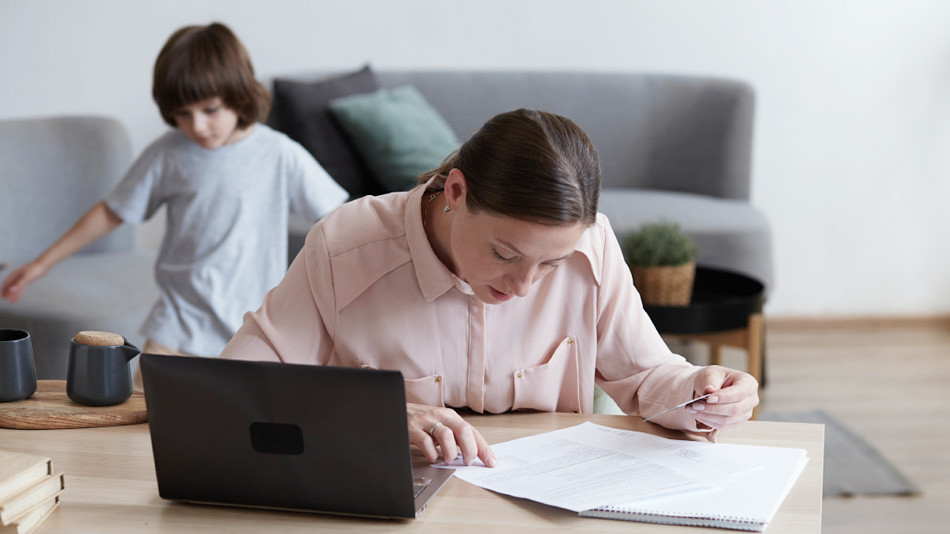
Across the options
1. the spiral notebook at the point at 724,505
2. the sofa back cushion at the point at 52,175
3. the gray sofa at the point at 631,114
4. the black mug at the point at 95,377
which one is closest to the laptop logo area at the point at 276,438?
the spiral notebook at the point at 724,505

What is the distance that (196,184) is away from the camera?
2.46 m

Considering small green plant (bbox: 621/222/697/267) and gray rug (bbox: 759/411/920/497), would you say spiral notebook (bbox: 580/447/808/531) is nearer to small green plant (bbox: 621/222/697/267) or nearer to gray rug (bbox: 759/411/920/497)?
gray rug (bbox: 759/411/920/497)

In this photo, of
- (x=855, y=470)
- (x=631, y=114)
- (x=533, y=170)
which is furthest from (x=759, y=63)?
(x=533, y=170)

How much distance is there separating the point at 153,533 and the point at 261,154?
1583mm

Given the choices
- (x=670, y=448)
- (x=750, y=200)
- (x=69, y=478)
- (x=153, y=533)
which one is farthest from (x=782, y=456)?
(x=750, y=200)

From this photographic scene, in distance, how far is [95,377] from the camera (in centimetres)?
140

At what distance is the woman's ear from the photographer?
133 cm

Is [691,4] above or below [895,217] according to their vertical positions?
above

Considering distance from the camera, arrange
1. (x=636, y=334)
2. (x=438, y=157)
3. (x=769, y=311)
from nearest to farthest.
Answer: (x=636, y=334) < (x=438, y=157) < (x=769, y=311)

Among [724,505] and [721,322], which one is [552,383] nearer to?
[724,505]

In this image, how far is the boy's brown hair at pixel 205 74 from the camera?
2.37 meters

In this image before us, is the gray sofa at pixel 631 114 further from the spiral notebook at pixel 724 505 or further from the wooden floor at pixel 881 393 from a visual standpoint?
the spiral notebook at pixel 724 505

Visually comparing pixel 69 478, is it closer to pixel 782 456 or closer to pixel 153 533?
pixel 153 533

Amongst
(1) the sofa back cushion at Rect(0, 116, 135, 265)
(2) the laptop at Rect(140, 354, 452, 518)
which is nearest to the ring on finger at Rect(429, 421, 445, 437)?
(2) the laptop at Rect(140, 354, 452, 518)
